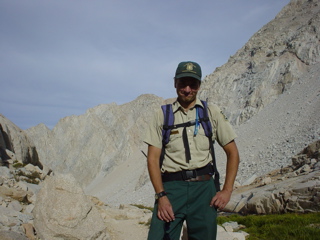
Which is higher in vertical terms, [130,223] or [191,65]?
[191,65]

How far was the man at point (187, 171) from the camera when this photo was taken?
4.16 meters

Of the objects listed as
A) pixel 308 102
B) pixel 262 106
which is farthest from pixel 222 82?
pixel 308 102

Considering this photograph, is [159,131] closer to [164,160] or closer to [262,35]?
[164,160]

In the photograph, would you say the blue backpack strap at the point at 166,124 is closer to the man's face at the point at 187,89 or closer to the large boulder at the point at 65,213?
the man's face at the point at 187,89

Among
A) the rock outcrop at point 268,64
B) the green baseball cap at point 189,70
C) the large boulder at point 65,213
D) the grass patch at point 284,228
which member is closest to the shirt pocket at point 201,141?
the green baseball cap at point 189,70

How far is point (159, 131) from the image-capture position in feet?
14.1

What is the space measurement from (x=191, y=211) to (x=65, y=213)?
7423 mm

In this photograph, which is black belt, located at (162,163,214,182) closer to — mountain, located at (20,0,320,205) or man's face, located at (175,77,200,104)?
man's face, located at (175,77,200,104)

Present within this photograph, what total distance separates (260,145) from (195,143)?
37723 mm

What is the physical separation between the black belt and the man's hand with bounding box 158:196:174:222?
32cm

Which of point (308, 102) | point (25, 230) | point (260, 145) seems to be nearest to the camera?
point (25, 230)

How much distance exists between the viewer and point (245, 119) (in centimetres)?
5881

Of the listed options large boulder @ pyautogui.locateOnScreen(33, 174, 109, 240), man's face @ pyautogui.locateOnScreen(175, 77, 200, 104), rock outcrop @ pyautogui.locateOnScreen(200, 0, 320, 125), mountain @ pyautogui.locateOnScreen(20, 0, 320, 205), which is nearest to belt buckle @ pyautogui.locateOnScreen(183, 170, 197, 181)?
man's face @ pyautogui.locateOnScreen(175, 77, 200, 104)

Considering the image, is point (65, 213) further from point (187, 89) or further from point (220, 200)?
point (187, 89)
